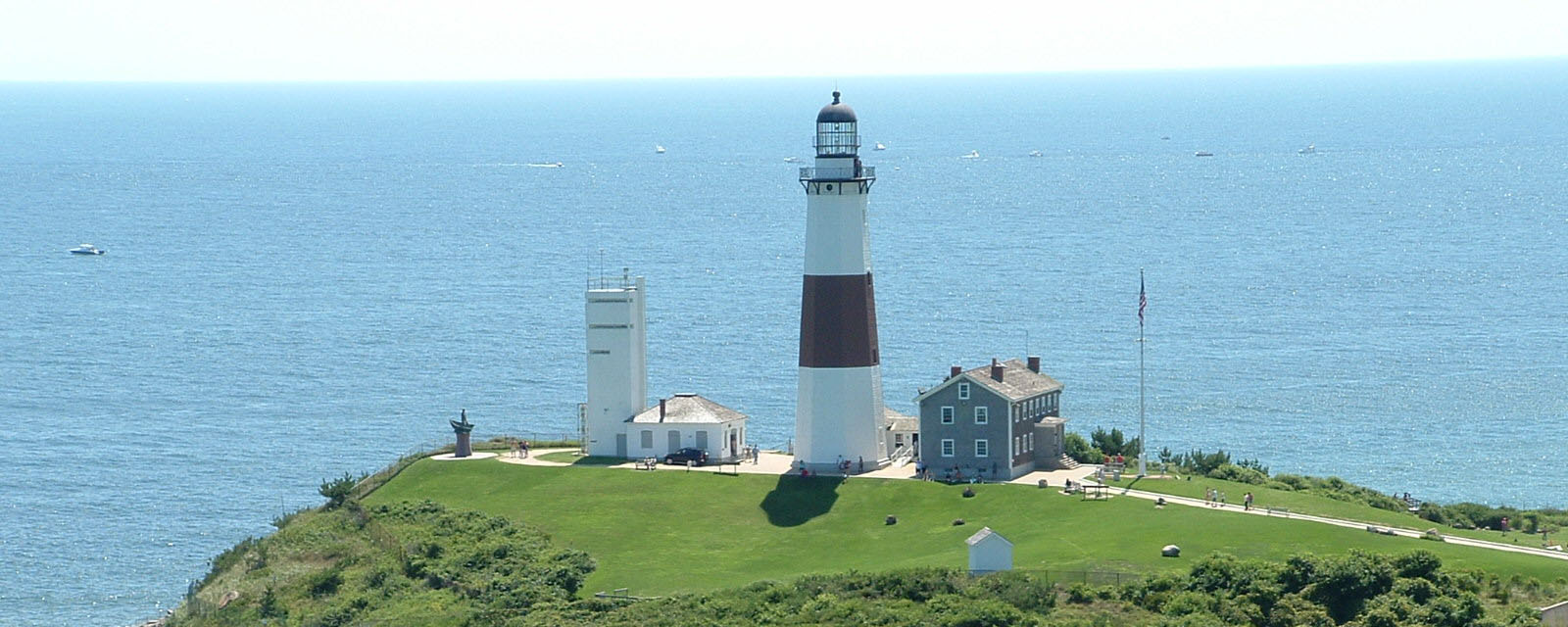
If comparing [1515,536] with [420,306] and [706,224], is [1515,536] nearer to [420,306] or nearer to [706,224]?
[420,306]

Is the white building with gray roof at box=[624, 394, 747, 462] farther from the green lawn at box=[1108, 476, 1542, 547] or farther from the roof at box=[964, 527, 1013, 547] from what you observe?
the roof at box=[964, 527, 1013, 547]

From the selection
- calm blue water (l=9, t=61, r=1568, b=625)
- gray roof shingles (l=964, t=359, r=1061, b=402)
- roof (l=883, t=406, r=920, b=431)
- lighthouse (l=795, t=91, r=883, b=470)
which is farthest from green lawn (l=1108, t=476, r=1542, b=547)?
calm blue water (l=9, t=61, r=1568, b=625)

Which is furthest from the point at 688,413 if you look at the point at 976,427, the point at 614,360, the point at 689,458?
the point at 976,427

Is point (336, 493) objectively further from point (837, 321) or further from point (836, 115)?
point (836, 115)

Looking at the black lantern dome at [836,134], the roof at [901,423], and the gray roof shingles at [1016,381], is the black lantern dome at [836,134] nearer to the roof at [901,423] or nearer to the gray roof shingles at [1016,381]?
the gray roof shingles at [1016,381]

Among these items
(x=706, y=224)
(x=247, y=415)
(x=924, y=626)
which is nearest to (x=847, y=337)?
(x=924, y=626)
